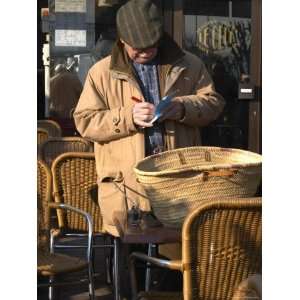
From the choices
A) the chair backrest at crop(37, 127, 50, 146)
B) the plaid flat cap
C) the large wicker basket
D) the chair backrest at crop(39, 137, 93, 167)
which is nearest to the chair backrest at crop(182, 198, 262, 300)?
the large wicker basket

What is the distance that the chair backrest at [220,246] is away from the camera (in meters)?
2.74

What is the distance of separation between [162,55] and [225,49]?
6.59ft

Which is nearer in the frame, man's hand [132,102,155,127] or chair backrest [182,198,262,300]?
chair backrest [182,198,262,300]

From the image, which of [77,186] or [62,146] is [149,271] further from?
[62,146]

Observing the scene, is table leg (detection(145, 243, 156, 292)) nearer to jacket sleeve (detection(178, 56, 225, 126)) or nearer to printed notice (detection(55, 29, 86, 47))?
jacket sleeve (detection(178, 56, 225, 126))

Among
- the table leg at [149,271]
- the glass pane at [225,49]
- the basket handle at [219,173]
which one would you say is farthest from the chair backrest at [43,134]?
the basket handle at [219,173]

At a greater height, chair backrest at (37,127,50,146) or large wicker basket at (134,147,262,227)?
chair backrest at (37,127,50,146)

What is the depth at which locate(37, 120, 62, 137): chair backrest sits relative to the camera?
18.0 feet

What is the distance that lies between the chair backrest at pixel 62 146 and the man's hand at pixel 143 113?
1730 millimetres

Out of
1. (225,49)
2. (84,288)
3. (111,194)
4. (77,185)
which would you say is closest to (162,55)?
(111,194)

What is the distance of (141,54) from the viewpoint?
11.7 ft

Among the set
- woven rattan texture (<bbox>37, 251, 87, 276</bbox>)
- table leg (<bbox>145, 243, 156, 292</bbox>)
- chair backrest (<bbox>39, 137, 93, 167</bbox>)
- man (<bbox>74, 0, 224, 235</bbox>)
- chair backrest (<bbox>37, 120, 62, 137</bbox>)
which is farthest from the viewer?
chair backrest (<bbox>37, 120, 62, 137</bbox>)

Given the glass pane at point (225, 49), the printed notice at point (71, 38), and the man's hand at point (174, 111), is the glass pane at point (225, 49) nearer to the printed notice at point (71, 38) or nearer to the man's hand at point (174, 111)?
the printed notice at point (71, 38)
